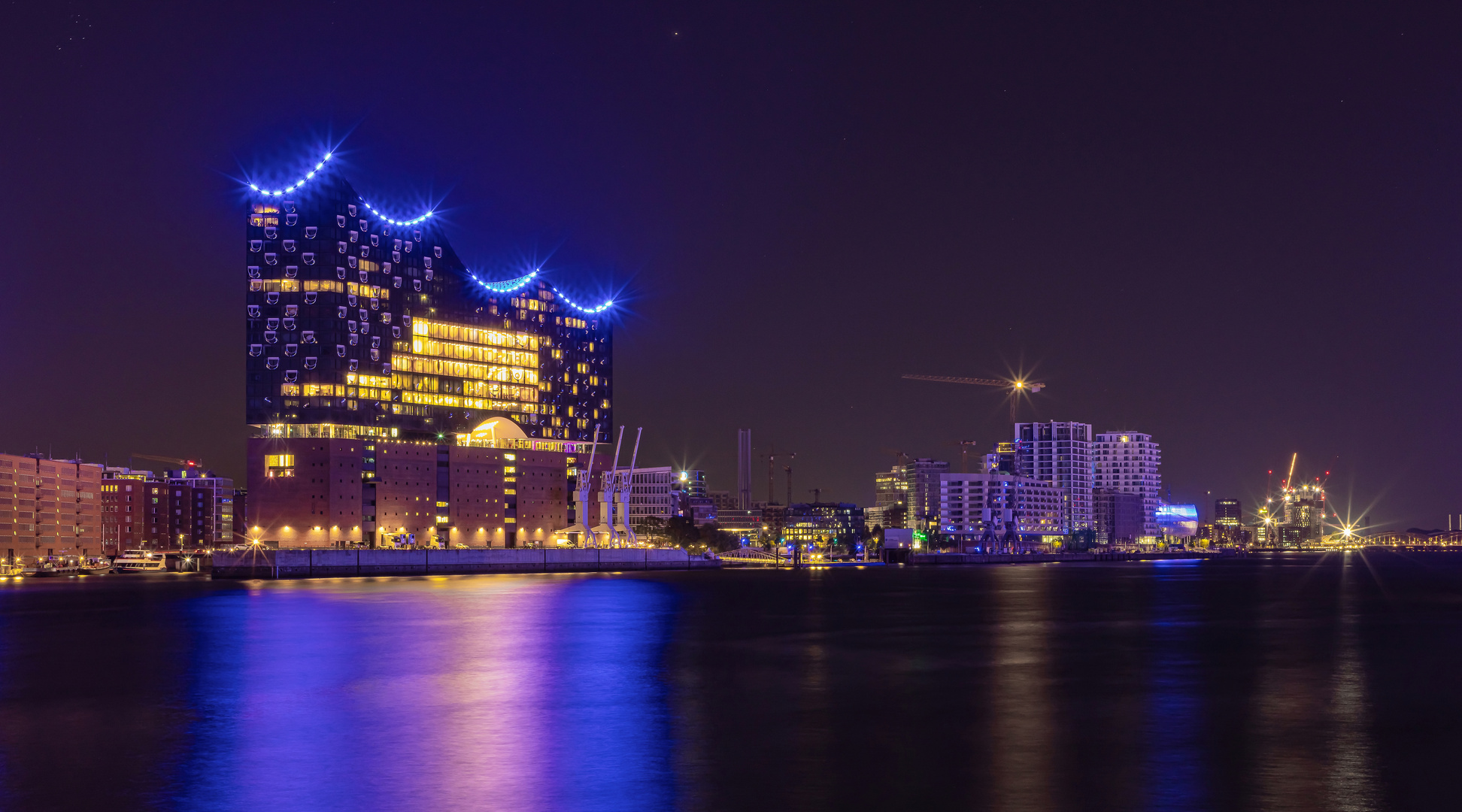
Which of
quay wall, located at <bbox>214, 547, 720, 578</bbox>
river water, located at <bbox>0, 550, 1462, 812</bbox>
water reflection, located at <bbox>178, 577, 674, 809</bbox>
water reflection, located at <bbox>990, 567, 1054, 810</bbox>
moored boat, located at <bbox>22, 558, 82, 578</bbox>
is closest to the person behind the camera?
water reflection, located at <bbox>990, 567, 1054, 810</bbox>

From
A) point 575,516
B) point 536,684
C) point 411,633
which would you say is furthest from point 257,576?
point 536,684

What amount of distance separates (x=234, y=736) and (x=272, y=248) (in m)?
122

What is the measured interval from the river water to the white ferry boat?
330ft

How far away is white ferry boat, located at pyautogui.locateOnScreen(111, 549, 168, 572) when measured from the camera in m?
161

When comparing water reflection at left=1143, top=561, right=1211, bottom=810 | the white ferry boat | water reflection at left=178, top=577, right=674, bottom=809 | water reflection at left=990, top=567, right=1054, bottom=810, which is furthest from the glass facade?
water reflection at left=1143, top=561, right=1211, bottom=810

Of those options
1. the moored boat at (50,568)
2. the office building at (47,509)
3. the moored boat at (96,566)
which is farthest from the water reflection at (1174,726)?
the office building at (47,509)

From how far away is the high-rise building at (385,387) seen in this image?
138 meters

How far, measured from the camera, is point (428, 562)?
139 metres

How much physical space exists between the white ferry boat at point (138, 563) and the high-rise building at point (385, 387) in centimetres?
3505

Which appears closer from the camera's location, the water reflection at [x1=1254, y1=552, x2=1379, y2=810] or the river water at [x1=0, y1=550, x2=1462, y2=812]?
the water reflection at [x1=1254, y1=552, x2=1379, y2=810]

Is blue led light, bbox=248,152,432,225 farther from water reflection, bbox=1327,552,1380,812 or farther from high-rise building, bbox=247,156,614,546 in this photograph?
water reflection, bbox=1327,552,1380,812

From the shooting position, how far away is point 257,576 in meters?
128

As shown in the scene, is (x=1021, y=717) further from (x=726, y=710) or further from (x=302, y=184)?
(x=302, y=184)

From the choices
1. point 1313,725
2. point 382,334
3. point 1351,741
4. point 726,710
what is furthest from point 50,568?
point 1351,741
